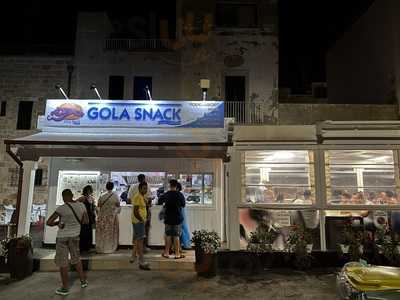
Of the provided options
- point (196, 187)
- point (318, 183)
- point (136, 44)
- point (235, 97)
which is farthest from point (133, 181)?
point (136, 44)

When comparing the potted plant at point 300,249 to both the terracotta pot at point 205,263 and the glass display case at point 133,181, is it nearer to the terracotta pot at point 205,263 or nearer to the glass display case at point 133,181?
the terracotta pot at point 205,263

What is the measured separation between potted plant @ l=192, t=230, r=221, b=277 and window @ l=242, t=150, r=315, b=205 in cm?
162

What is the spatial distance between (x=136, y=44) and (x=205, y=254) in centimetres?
1229

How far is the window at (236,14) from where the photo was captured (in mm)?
15570

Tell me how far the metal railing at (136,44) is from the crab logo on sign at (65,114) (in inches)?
299

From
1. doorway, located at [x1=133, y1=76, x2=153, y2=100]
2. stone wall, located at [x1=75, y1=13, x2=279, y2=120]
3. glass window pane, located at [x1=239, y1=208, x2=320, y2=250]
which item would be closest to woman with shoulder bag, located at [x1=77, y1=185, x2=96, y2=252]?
glass window pane, located at [x1=239, y1=208, x2=320, y2=250]

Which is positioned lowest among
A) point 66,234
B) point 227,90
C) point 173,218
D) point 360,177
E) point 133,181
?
point 66,234

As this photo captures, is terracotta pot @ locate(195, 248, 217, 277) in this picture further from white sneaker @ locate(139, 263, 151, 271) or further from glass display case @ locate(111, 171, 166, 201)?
glass display case @ locate(111, 171, 166, 201)

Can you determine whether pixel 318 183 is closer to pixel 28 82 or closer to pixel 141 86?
pixel 141 86

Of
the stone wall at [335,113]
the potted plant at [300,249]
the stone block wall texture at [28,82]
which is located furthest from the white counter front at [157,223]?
the stone block wall texture at [28,82]

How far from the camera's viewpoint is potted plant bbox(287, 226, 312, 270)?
26.1 ft

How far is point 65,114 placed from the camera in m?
9.80

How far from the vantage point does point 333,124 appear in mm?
8367

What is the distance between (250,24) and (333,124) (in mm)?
8751
